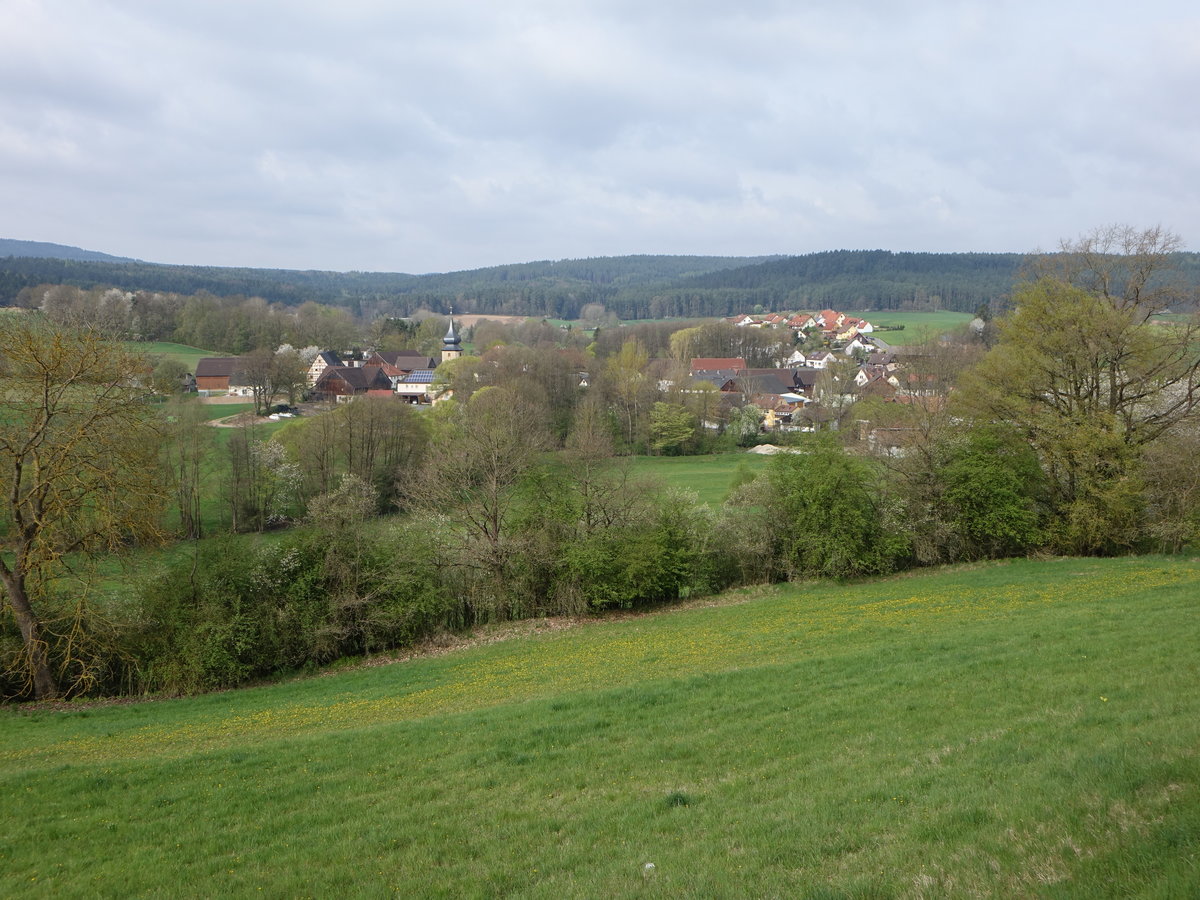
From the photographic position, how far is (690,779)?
31.9 ft

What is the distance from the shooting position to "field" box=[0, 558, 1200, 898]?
6.50m

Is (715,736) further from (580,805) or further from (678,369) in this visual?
(678,369)

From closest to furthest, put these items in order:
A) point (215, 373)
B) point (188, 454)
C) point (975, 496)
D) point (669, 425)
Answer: point (975, 496), point (188, 454), point (669, 425), point (215, 373)

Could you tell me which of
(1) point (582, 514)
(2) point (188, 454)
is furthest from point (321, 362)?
(1) point (582, 514)

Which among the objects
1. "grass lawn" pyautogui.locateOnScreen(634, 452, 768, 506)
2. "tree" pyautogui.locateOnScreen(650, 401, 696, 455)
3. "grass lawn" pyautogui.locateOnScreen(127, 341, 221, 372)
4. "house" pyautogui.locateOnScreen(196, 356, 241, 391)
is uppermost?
"grass lawn" pyautogui.locateOnScreen(127, 341, 221, 372)

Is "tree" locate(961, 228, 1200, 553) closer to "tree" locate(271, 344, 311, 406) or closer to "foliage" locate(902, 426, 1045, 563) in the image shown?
"foliage" locate(902, 426, 1045, 563)

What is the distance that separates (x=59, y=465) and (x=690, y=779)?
19.3 m

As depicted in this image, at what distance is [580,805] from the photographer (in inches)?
358

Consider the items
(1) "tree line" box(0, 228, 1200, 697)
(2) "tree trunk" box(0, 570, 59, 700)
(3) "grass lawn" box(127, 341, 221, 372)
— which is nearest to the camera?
(2) "tree trunk" box(0, 570, 59, 700)

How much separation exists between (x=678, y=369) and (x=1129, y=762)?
86.0 meters

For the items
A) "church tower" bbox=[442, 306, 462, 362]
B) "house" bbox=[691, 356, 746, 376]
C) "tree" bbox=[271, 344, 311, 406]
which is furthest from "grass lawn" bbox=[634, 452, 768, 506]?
"church tower" bbox=[442, 306, 462, 362]

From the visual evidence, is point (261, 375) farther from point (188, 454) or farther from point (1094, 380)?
point (1094, 380)

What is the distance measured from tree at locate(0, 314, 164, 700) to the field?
4116mm

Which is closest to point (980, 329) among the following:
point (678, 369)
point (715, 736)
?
point (678, 369)
